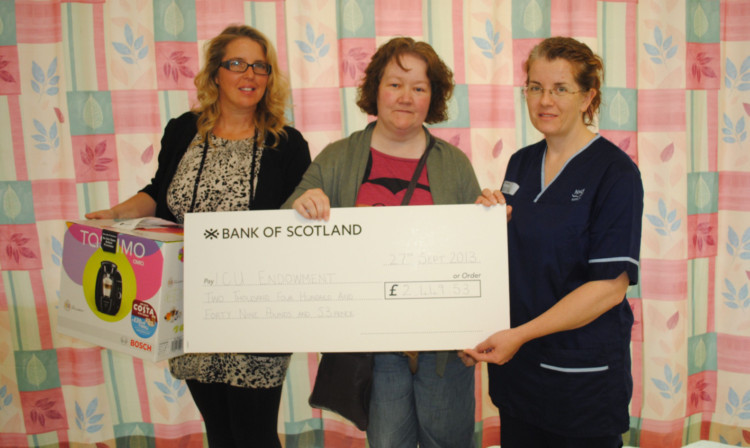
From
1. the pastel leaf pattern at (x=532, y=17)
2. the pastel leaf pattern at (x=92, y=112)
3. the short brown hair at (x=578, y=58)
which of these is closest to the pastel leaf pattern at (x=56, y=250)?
the pastel leaf pattern at (x=92, y=112)

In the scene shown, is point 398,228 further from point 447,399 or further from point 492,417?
point 492,417

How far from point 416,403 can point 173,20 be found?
1835mm

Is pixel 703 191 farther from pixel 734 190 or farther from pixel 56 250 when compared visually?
pixel 56 250

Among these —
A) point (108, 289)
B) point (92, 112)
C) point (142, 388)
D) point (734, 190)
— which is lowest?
point (142, 388)

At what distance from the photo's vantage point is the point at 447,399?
4.11 ft

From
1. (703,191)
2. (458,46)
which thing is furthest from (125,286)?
(703,191)

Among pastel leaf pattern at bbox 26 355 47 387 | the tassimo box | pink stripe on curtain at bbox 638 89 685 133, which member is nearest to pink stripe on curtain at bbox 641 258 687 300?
pink stripe on curtain at bbox 638 89 685 133

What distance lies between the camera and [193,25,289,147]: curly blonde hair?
1459 mm

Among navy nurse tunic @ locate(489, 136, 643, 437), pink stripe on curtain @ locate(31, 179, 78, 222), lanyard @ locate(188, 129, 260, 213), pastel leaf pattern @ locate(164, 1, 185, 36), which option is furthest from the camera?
pink stripe on curtain @ locate(31, 179, 78, 222)

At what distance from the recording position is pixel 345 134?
6.92 ft

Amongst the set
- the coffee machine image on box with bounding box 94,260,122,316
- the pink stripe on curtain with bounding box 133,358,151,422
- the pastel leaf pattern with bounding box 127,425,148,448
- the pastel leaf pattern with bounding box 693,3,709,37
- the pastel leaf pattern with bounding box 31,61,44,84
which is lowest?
the pastel leaf pattern with bounding box 127,425,148,448

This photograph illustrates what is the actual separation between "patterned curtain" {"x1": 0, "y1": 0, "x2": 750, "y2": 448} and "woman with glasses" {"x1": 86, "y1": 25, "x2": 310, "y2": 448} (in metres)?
0.61

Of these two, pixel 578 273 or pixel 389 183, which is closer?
pixel 578 273

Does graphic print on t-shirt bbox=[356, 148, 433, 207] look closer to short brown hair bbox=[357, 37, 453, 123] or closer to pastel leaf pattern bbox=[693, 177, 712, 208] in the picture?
short brown hair bbox=[357, 37, 453, 123]
